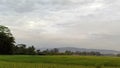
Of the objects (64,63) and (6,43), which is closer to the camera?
(64,63)

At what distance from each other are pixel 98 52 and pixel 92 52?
5362 mm

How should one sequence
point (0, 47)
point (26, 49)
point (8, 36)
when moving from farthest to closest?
point (26, 49) < point (8, 36) < point (0, 47)

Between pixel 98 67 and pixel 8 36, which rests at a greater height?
pixel 8 36

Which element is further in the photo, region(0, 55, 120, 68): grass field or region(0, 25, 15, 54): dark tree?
region(0, 25, 15, 54): dark tree

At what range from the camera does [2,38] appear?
273 feet

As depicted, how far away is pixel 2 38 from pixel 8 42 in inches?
101

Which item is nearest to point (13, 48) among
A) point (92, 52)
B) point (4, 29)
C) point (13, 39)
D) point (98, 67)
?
point (13, 39)

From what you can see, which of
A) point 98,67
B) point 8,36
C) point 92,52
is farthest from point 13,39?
point 98,67

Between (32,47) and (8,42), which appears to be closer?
(8,42)

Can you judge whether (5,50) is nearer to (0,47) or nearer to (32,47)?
(0,47)

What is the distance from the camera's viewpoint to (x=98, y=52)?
80.9m

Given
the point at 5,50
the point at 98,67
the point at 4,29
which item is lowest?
the point at 98,67

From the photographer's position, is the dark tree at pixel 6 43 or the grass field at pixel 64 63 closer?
the grass field at pixel 64 63

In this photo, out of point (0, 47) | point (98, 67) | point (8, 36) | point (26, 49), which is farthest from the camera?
point (26, 49)
